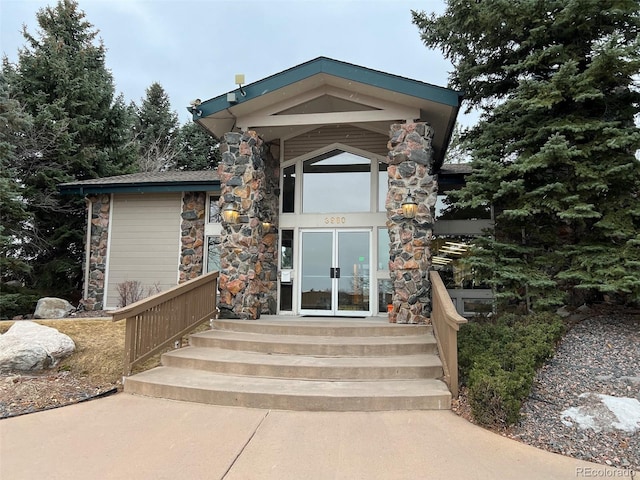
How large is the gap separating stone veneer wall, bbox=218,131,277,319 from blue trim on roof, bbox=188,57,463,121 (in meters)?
0.76

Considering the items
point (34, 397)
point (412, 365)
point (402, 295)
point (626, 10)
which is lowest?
point (34, 397)

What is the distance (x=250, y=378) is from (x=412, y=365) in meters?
Answer: 2.21

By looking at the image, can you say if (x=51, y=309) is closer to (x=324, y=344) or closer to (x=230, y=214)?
(x=230, y=214)

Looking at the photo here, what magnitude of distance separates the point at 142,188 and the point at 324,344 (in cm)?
734

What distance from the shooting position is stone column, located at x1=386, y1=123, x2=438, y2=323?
710cm

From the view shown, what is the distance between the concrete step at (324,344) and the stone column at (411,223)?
78 centimetres

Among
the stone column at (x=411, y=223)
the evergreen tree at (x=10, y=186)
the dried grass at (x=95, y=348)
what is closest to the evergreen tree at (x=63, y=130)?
the evergreen tree at (x=10, y=186)

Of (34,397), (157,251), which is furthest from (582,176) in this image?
(157,251)

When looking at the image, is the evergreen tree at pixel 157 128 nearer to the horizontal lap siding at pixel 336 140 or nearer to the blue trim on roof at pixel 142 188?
the blue trim on roof at pixel 142 188

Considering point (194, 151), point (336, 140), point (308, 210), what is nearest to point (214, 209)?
point (308, 210)

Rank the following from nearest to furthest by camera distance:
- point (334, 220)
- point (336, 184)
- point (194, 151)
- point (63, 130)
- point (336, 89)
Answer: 1. point (336, 89)
2. point (334, 220)
3. point (336, 184)
4. point (63, 130)
5. point (194, 151)

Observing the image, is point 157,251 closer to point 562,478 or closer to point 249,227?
point 249,227

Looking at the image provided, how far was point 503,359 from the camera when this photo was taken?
189 inches

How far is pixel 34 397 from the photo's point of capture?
482 cm
